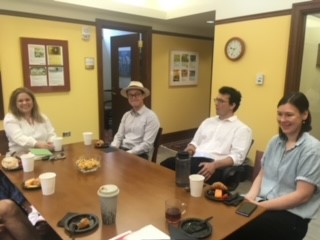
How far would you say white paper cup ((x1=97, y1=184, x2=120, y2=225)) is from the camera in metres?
1.15

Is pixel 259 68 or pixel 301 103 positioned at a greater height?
pixel 259 68

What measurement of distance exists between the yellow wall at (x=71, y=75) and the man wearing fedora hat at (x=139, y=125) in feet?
4.67

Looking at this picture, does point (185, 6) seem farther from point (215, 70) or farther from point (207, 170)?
point (207, 170)

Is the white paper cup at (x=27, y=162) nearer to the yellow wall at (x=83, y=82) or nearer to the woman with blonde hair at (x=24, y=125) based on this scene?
the woman with blonde hair at (x=24, y=125)

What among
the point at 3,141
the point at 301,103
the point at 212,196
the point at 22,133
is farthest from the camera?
the point at 3,141

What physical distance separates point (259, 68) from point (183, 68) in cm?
219

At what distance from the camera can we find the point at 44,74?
369 centimetres

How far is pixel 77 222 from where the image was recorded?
46.7 inches

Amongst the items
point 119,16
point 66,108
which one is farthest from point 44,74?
point 119,16

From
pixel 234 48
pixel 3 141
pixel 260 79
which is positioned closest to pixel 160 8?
pixel 234 48

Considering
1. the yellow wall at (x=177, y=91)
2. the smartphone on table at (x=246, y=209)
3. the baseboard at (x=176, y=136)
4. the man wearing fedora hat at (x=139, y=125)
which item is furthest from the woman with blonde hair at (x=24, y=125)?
the baseboard at (x=176, y=136)

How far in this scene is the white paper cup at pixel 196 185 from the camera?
56.5 inches

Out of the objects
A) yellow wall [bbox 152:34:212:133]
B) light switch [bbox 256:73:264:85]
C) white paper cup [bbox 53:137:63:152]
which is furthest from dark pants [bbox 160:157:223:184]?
yellow wall [bbox 152:34:212:133]

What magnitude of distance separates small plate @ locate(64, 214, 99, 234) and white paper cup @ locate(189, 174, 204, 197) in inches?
19.8
